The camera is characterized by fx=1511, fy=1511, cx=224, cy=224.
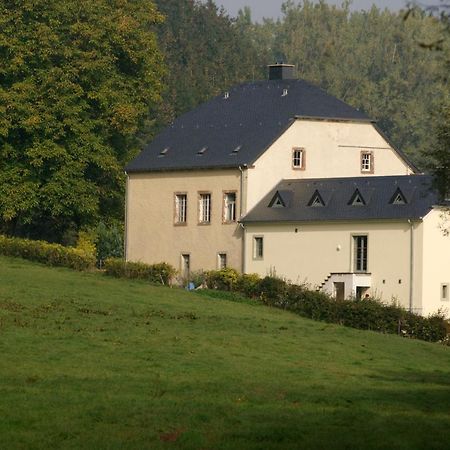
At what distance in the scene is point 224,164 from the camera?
69000mm

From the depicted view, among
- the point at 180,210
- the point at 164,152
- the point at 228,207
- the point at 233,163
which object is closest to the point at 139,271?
the point at 228,207

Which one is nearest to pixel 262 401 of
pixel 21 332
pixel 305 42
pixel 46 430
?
→ pixel 46 430

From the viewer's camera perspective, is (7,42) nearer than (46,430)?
No

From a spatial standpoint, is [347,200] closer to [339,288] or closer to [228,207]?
[339,288]

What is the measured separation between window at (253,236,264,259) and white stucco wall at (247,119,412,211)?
5.27 feet

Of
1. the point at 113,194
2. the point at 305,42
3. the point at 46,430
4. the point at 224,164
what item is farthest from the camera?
the point at 305,42

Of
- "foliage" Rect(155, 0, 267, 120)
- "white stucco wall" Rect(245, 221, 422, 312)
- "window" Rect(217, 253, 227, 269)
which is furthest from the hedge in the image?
"foliage" Rect(155, 0, 267, 120)

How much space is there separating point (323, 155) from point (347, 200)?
6.42 m

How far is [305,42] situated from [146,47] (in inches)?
4859

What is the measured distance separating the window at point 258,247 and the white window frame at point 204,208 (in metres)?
3.70

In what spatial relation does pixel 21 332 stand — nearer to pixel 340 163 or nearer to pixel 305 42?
pixel 340 163

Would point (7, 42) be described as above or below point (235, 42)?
below

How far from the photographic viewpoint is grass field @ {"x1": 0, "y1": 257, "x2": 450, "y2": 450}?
2217 cm

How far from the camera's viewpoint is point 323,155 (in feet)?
231
